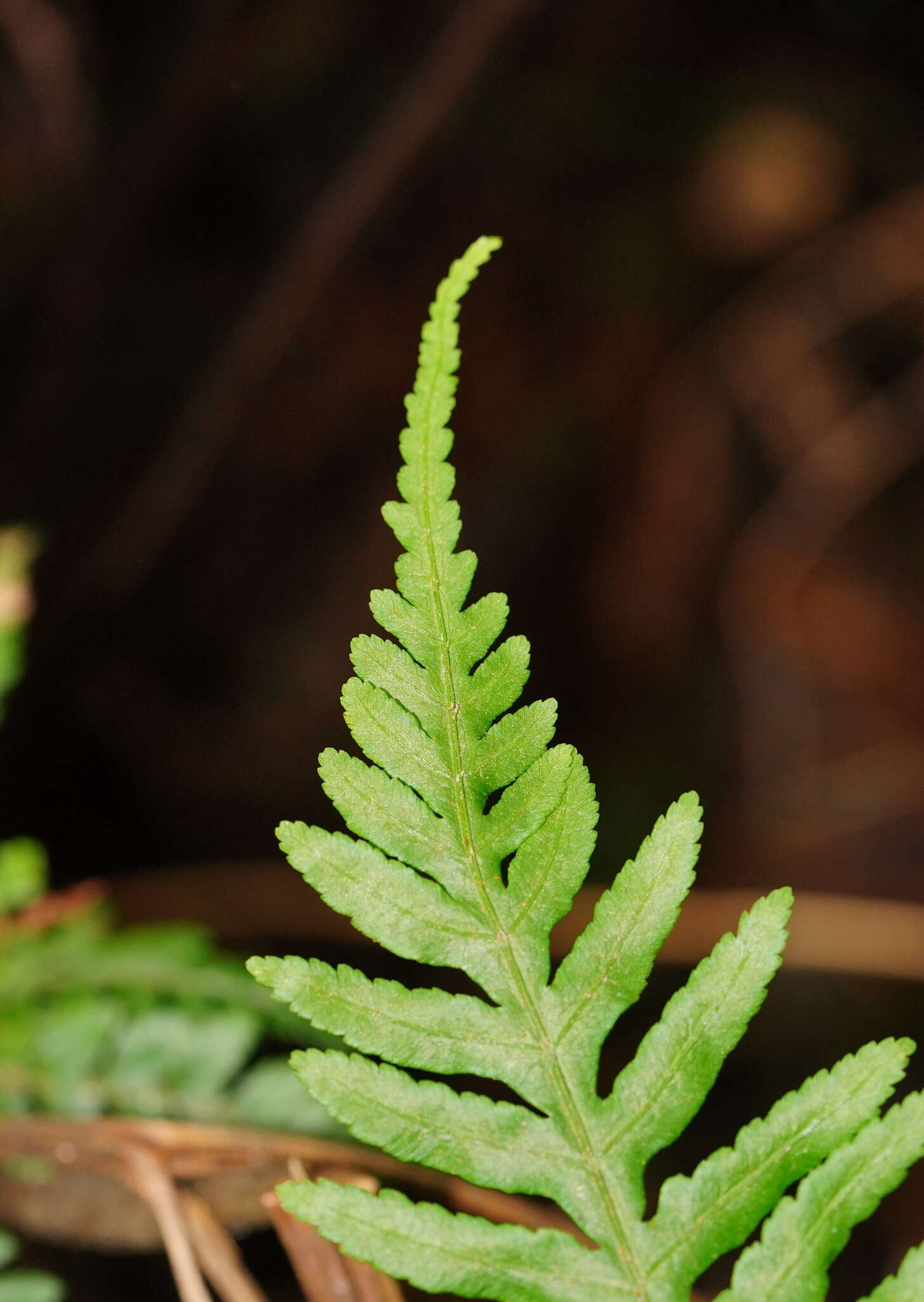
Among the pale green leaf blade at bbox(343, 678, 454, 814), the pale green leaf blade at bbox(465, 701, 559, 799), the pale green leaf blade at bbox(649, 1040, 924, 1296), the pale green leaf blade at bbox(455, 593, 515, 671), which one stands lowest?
the pale green leaf blade at bbox(649, 1040, 924, 1296)

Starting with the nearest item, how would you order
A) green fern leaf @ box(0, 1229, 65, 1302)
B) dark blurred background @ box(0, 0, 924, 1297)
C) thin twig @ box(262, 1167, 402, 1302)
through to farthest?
thin twig @ box(262, 1167, 402, 1302) < green fern leaf @ box(0, 1229, 65, 1302) < dark blurred background @ box(0, 0, 924, 1297)

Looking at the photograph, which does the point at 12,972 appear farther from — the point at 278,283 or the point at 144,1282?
the point at 278,283

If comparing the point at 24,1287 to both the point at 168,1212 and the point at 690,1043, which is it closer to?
the point at 168,1212

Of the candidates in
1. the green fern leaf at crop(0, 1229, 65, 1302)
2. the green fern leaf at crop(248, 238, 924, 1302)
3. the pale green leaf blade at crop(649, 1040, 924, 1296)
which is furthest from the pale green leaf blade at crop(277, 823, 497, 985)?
the green fern leaf at crop(0, 1229, 65, 1302)

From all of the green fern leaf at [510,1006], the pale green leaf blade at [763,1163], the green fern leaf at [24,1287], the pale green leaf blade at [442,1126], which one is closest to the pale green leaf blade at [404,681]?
the green fern leaf at [510,1006]

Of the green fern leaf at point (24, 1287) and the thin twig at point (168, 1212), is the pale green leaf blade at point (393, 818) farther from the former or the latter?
the green fern leaf at point (24, 1287)

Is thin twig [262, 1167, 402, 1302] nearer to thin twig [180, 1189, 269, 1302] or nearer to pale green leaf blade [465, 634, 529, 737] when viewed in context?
thin twig [180, 1189, 269, 1302]

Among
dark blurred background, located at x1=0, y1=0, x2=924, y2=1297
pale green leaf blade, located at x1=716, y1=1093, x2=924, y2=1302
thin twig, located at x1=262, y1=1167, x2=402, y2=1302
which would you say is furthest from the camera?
dark blurred background, located at x1=0, y1=0, x2=924, y2=1297
